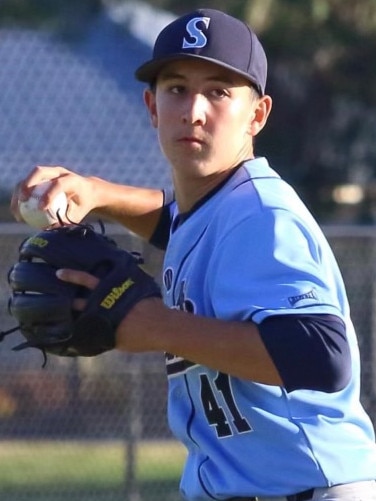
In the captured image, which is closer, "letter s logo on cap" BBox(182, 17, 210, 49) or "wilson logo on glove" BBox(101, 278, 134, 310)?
"wilson logo on glove" BBox(101, 278, 134, 310)

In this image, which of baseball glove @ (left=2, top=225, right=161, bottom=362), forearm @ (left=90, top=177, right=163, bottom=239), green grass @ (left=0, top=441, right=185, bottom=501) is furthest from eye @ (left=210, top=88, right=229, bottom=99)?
green grass @ (left=0, top=441, right=185, bottom=501)

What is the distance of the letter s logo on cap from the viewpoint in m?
2.97

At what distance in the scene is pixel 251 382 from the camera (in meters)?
2.91

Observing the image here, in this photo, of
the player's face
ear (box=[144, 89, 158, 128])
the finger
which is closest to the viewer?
the finger

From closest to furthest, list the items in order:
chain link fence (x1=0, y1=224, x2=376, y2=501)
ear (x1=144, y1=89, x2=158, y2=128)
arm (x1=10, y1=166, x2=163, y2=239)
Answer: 1. ear (x1=144, y1=89, x2=158, y2=128)
2. arm (x1=10, y1=166, x2=163, y2=239)
3. chain link fence (x1=0, y1=224, x2=376, y2=501)

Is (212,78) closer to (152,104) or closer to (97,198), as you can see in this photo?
(152,104)

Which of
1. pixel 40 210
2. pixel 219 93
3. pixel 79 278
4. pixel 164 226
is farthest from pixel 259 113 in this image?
pixel 164 226

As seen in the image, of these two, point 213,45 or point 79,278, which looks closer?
point 79,278

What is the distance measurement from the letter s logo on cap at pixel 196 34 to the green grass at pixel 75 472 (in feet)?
14.8

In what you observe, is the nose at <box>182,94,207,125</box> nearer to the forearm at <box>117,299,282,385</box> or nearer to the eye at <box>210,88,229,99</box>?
the eye at <box>210,88,229,99</box>

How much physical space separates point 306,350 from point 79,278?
0.48 meters

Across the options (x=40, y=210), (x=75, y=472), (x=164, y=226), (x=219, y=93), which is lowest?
(x=75, y=472)

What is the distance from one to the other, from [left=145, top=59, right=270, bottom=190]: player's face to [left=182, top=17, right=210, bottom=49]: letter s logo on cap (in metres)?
0.04

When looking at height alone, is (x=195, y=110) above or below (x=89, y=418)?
above
